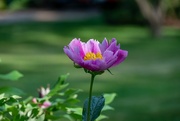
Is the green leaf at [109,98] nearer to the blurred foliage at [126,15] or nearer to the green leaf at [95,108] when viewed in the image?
the green leaf at [95,108]

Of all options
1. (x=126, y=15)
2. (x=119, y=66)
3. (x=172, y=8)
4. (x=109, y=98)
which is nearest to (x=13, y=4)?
(x=126, y=15)

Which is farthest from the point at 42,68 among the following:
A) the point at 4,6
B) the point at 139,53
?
the point at 4,6

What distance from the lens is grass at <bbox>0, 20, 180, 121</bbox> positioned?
927 cm

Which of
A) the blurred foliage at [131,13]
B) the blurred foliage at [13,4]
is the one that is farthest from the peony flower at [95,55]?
the blurred foliage at [13,4]

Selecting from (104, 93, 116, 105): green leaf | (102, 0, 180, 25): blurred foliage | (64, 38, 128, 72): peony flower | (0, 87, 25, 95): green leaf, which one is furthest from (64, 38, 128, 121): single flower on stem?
(102, 0, 180, 25): blurred foliage

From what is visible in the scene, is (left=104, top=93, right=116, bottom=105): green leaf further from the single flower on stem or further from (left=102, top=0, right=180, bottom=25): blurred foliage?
(left=102, top=0, right=180, bottom=25): blurred foliage

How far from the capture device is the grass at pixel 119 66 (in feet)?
30.4

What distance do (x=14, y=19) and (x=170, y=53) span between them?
36.9ft

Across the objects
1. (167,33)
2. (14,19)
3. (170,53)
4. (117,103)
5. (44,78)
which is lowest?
(117,103)

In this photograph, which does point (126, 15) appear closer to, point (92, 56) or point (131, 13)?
point (131, 13)

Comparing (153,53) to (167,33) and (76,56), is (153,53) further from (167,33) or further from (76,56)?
(76,56)

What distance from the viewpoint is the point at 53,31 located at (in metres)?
21.1

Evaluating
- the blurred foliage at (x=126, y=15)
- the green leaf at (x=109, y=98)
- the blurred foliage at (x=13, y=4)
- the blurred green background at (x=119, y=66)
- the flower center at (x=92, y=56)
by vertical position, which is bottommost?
the green leaf at (x=109, y=98)

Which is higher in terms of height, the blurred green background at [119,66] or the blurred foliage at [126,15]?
the blurred foliage at [126,15]
